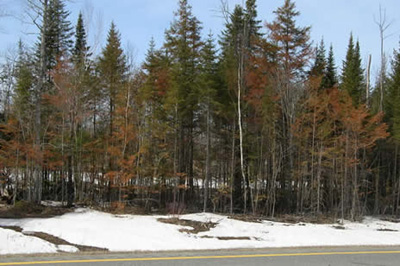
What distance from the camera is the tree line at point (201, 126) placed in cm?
1853

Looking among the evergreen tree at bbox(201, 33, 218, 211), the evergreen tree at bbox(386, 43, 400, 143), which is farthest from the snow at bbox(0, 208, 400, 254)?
the evergreen tree at bbox(386, 43, 400, 143)

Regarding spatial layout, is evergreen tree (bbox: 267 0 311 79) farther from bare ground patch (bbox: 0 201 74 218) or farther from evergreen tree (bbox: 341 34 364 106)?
bare ground patch (bbox: 0 201 74 218)

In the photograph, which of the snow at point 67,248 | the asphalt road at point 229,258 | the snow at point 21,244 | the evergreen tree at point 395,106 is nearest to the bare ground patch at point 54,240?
the snow at point 67,248

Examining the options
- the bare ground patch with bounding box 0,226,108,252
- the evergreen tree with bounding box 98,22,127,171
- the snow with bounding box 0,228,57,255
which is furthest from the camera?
the evergreen tree with bounding box 98,22,127,171

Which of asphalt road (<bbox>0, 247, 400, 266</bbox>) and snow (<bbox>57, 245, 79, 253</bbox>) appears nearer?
asphalt road (<bbox>0, 247, 400, 266</bbox>)

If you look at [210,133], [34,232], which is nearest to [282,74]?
[210,133]

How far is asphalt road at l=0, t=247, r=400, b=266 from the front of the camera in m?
6.97

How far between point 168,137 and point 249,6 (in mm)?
11158

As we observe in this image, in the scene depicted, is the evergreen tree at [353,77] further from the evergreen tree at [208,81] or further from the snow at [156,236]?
the snow at [156,236]

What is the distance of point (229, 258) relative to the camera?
770cm

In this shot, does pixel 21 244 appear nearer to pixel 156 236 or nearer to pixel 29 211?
pixel 156 236

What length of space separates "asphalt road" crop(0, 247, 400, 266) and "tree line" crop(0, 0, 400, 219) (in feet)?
29.8

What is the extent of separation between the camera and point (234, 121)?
64.0ft

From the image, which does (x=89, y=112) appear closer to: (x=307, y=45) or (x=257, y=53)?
(x=257, y=53)
